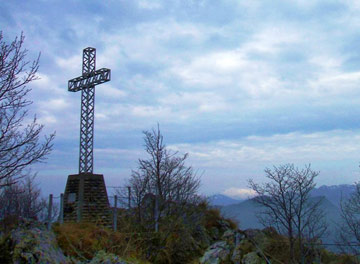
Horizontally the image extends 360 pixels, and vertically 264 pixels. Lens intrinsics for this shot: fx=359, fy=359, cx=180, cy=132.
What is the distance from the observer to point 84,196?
20.6m

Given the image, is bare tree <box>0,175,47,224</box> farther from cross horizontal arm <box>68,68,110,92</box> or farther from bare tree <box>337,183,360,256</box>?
bare tree <box>337,183,360,256</box>

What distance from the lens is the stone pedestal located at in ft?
63.6

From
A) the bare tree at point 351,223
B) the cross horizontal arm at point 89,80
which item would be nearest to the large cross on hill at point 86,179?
the cross horizontal arm at point 89,80

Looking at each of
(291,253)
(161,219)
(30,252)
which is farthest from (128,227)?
(291,253)

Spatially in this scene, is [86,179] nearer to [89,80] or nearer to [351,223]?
[89,80]

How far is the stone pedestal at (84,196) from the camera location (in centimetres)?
1938

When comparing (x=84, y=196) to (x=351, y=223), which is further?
(x=351, y=223)

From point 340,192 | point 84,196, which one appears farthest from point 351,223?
point 84,196

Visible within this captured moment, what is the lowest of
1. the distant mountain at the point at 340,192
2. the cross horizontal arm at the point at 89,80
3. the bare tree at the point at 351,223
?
the bare tree at the point at 351,223

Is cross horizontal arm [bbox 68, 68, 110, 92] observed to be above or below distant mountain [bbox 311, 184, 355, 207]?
above

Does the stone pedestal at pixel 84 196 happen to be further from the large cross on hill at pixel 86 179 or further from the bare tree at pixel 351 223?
the bare tree at pixel 351 223

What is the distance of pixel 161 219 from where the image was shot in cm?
1208

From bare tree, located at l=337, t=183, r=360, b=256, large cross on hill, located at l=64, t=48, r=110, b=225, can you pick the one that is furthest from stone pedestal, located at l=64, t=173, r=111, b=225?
bare tree, located at l=337, t=183, r=360, b=256

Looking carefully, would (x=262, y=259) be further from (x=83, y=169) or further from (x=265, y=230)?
(x=83, y=169)
